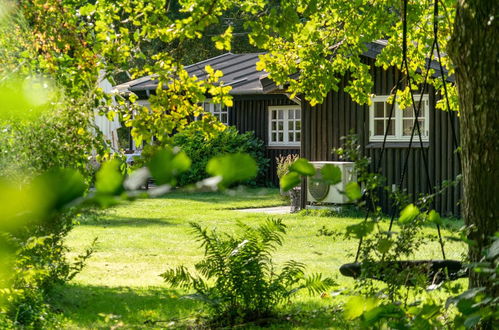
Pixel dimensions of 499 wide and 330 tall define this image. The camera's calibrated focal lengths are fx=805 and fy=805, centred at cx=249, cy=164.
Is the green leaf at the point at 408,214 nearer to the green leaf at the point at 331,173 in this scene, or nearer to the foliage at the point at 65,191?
the green leaf at the point at 331,173

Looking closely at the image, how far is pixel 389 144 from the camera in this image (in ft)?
48.8

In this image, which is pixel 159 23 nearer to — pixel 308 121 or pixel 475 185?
pixel 475 185

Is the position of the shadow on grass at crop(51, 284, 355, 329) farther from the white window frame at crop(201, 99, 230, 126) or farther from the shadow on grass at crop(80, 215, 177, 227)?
the white window frame at crop(201, 99, 230, 126)

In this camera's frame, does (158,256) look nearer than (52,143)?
No

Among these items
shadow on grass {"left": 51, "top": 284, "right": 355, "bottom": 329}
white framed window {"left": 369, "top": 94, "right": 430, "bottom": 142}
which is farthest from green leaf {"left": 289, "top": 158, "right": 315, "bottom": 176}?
white framed window {"left": 369, "top": 94, "right": 430, "bottom": 142}

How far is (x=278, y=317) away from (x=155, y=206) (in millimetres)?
11300

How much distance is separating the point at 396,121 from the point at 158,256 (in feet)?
21.7

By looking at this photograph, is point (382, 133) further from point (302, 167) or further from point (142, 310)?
point (302, 167)

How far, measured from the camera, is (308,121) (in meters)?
15.8

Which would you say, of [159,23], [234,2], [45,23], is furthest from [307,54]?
[45,23]

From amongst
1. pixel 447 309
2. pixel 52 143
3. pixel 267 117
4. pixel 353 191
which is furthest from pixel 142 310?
pixel 267 117

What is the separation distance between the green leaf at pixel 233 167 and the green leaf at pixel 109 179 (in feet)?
0.18

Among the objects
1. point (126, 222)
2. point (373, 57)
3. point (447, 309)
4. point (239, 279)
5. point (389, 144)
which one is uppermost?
point (373, 57)

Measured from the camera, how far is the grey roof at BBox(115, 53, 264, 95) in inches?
836
